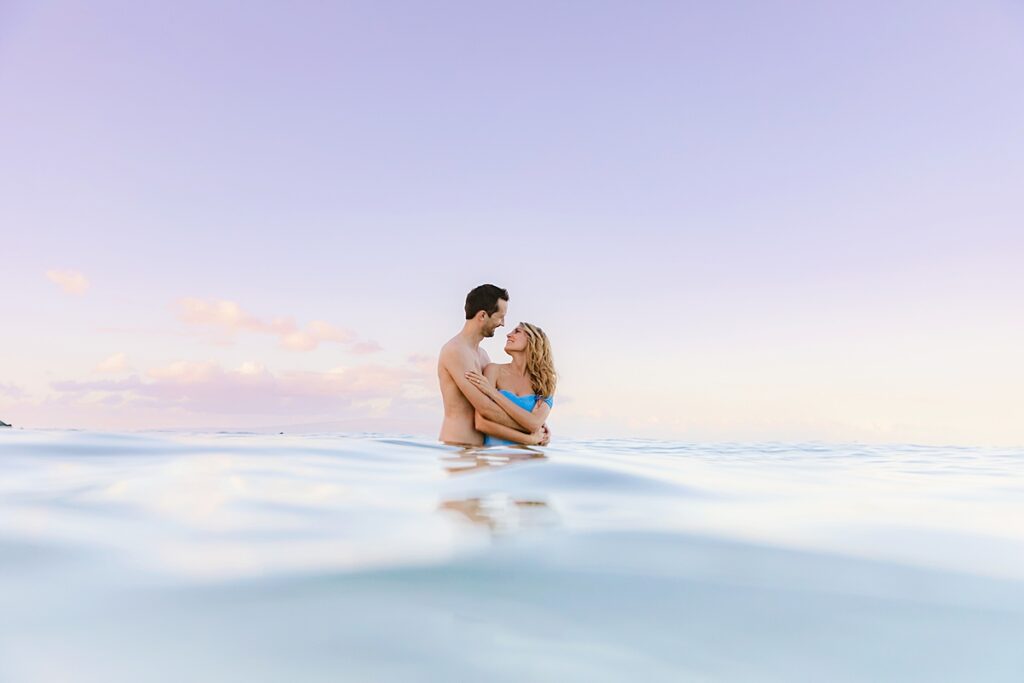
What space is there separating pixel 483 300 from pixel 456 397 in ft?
3.92

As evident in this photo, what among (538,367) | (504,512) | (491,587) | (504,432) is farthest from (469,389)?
(491,587)

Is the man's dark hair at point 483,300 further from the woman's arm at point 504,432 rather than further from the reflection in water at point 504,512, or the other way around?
the reflection in water at point 504,512

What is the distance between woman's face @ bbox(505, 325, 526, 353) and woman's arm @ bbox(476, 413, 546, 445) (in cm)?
92

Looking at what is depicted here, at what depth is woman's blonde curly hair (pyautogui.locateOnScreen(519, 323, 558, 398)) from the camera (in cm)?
785

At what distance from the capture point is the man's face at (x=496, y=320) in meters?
7.93

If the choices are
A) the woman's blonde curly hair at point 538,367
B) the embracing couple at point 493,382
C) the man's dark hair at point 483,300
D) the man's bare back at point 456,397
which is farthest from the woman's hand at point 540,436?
the man's dark hair at point 483,300

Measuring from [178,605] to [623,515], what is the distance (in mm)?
1747

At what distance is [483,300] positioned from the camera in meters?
7.88

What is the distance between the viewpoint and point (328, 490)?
3393 mm

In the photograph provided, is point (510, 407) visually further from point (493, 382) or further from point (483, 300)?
point (483, 300)

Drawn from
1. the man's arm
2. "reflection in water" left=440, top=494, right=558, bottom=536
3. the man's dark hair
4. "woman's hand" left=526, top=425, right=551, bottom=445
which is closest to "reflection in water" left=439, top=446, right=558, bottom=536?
"reflection in water" left=440, top=494, right=558, bottom=536

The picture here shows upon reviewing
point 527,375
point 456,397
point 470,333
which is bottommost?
point 456,397

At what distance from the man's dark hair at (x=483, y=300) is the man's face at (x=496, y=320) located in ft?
0.16

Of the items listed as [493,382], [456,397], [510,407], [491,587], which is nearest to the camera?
[491,587]
